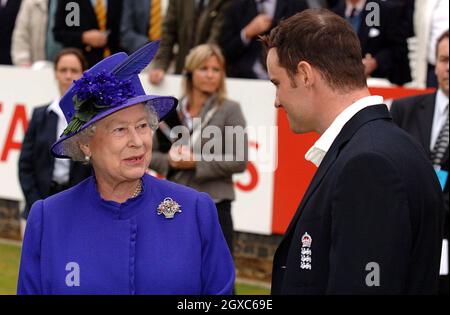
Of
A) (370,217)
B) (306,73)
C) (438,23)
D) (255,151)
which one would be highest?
(438,23)

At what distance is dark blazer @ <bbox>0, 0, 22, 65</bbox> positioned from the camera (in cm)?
1133

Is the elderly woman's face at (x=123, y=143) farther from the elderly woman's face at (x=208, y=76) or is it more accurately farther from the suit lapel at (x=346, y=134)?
the elderly woman's face at (x=208, y=76)

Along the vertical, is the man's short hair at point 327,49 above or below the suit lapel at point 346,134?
above

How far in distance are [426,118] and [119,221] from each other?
3643 millimetres

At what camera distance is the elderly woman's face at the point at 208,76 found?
7.55m

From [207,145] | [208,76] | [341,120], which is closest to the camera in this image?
[341,120]

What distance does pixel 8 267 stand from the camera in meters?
9.77

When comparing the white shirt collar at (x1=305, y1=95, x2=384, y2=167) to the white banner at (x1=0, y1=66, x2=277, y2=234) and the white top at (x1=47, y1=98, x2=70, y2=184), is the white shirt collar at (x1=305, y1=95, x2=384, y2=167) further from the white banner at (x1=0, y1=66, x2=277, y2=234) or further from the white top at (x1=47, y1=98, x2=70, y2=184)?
the white banner at (x1=0, y1=66, x2=277, y2=234)

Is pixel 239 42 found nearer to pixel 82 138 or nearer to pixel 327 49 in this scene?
pixel 82 138

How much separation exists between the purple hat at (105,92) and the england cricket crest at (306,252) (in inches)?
35.2

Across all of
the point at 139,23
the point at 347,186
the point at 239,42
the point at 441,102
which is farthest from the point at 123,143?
the point at 139,23
